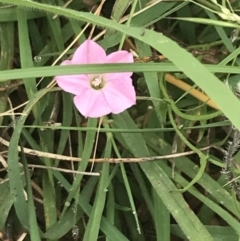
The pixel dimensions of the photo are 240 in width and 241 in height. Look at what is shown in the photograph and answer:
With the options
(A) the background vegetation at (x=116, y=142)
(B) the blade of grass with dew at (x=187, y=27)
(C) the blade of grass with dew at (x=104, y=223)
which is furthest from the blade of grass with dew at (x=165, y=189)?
(B) the blade of grass with dew at (x=187, y=27)

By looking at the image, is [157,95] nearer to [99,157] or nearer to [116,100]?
[116,100]

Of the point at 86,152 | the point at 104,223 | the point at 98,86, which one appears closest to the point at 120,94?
the point at 98,86

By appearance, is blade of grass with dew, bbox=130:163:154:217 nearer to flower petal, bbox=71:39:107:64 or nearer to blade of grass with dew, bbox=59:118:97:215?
blade of grass with dew, bbox=59:118:97:215

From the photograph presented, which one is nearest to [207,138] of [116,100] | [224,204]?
[224,204]

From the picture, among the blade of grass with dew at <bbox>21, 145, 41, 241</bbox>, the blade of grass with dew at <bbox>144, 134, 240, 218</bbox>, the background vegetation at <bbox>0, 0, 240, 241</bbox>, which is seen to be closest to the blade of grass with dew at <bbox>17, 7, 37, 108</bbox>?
the background vegetation at <bbox>0, 0, 240, 241</bbox>

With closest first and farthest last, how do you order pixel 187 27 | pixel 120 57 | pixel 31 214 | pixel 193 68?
pixel 193 68, pixel 120 57, pixel 31 214, pixel 187 27

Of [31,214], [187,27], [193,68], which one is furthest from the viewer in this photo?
[187,27]

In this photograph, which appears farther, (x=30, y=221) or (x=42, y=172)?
(x=42, y=172)

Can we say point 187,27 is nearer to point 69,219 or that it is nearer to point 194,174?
point 194,174
